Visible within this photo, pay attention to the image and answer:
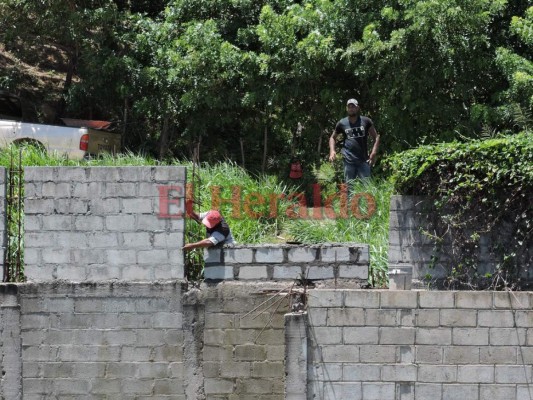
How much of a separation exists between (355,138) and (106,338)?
3.88 m

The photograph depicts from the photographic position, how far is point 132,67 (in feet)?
43.8

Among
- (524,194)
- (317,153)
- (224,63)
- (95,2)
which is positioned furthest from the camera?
(95,2)

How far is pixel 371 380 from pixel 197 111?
603cm

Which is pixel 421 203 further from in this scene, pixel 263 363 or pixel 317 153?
pixel 317 153

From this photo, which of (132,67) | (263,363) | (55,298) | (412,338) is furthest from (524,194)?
(132,67)

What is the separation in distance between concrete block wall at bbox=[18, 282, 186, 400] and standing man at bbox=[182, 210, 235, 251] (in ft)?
1.58

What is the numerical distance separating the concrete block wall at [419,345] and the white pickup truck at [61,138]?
5.80 metres

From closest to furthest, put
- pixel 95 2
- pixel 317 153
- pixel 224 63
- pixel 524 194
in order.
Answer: pixel 524 194, pixel 224 63, pixel 317 153, pixel 95 2

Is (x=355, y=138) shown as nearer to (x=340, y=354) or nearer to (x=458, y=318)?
(x=458, y=318)

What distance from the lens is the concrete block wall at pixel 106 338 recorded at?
8.50 metres

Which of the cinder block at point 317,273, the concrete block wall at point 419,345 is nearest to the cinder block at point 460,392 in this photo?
the concrete block wall at point 419,345

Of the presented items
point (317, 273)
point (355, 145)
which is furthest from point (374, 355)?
point (355, 145)

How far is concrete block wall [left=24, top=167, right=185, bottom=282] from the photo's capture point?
334 inches

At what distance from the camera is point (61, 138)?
13055 mm
